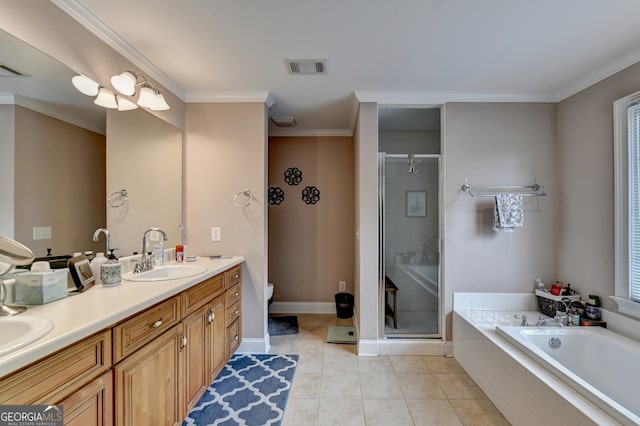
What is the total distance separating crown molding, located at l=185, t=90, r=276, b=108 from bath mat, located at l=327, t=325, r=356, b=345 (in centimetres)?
251

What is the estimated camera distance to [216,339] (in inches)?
81.8

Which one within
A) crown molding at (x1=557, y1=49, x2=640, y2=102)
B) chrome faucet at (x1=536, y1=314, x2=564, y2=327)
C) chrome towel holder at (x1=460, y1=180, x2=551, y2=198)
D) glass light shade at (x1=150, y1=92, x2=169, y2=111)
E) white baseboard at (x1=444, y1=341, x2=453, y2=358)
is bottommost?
white baseboard at (x1=444, y1=341, x2=453, y2=358)

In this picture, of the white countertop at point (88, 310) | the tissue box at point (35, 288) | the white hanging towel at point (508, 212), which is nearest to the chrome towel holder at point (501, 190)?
Result: the white hanging towel at point (508, 212)

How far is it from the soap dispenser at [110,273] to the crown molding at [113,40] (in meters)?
1.39

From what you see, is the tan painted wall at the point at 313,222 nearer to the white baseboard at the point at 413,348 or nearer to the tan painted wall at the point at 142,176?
the white baseboard at the point at 413,348

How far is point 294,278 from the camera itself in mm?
3822

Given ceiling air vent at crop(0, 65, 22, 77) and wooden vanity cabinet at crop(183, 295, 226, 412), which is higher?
ceiling air vent at crop(0, 65, 22, 77)

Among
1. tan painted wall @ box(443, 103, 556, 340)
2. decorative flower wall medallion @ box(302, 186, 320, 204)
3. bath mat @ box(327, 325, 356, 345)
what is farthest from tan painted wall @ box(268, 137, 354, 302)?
tan painted wall @ box(443, 103, 556, 340)

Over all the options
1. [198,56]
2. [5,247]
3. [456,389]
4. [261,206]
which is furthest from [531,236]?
[5,247]

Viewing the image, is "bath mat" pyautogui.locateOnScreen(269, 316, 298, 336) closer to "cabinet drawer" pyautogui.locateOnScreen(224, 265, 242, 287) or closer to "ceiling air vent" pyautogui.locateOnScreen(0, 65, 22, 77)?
"cabinet drawer" pyautogui.locateOnScreen(224, 265, 242, 287)

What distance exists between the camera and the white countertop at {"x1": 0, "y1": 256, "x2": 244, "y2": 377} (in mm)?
828

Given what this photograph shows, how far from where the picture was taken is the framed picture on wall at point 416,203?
283 cm

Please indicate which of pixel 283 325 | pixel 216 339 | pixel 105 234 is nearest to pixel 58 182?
pixel 105 234

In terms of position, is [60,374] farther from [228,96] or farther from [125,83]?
[228,96]
